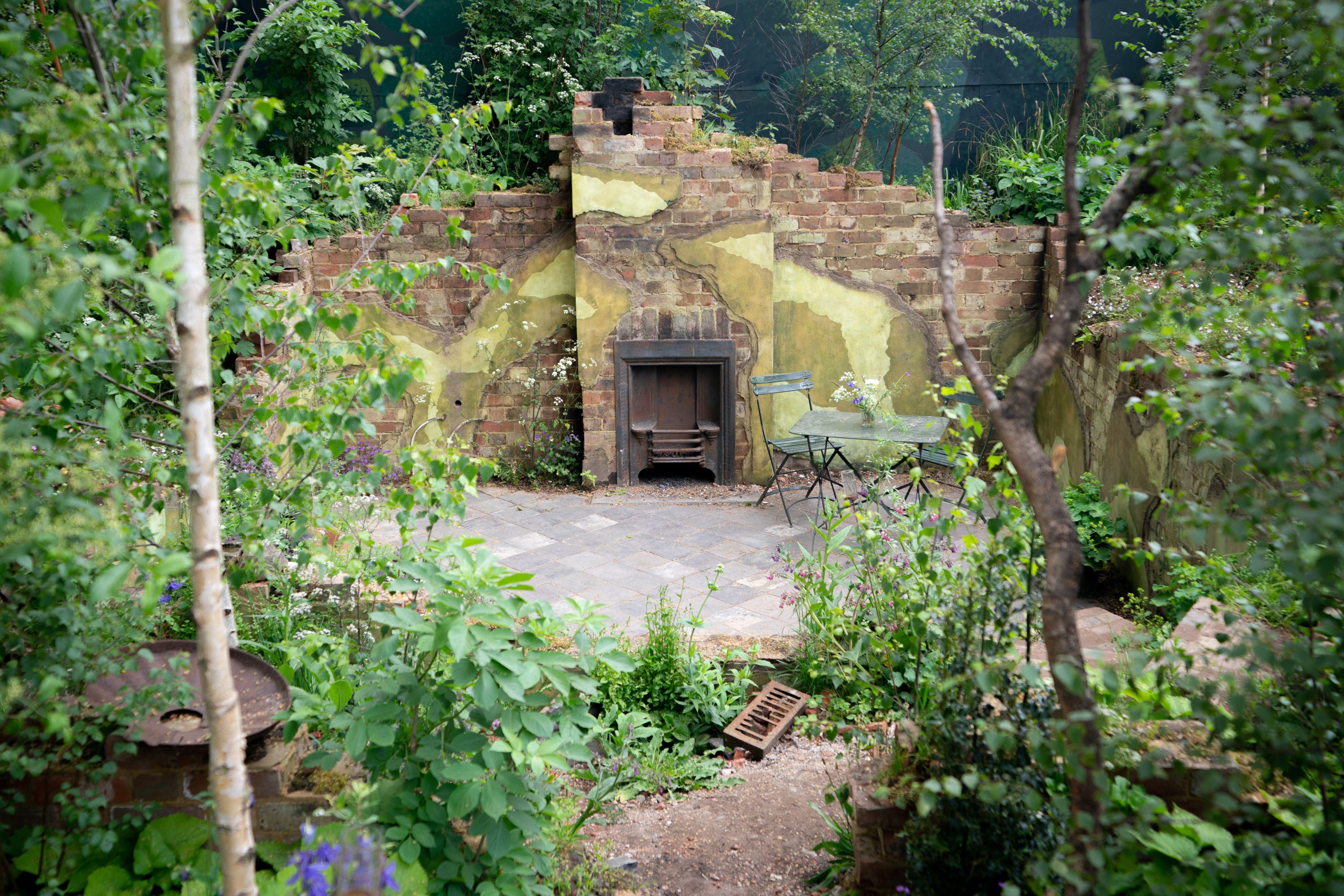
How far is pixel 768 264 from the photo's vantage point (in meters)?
7.21

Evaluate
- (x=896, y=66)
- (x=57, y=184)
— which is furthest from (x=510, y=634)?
(x=896, y=66)

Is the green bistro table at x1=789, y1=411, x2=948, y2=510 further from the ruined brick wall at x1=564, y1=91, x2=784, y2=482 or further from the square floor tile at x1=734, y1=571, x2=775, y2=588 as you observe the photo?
the ruined brick wall at x1=564, y1=91, x2=784, y2=482

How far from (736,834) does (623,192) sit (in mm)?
5184

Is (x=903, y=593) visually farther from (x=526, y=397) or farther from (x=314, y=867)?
(x=526, y=397)

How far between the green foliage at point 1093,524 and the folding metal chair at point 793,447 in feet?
5.27

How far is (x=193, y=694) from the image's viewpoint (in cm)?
243

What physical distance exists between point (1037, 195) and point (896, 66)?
241 cm

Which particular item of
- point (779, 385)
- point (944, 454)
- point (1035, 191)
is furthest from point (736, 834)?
point (1035, 191)

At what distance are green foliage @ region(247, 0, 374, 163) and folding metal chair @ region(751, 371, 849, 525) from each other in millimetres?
4367

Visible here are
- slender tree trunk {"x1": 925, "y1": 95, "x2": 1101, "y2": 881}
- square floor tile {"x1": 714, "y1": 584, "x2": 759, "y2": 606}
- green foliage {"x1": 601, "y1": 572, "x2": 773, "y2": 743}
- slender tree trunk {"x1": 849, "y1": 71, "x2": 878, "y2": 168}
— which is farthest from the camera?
slender tree trunk {"x1": 849, "y1": 71, "x2": 878, "y2": 168}

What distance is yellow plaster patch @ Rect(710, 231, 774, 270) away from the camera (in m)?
7.16

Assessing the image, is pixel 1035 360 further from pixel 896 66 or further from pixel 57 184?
pixel 896 66

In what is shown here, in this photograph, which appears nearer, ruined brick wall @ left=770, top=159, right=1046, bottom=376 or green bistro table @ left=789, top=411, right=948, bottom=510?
green bistro table @ left=789, top=411, right=948, bottom=510

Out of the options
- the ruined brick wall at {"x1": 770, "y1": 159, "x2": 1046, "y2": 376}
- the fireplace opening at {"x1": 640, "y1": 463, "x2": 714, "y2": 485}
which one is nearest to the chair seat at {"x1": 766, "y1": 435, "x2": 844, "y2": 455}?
the fireplace opening at {"x1": 640, "y1": 463, "x2": 714, "y2": 485}
